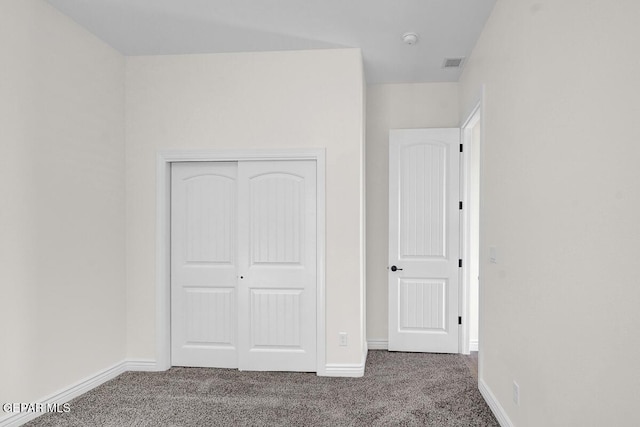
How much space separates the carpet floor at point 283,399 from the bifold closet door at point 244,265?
8.2 inches

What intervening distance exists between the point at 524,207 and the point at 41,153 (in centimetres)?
309

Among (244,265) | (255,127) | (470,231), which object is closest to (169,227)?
(244,265)

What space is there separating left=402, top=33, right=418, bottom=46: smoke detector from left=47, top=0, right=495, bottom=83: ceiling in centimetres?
4

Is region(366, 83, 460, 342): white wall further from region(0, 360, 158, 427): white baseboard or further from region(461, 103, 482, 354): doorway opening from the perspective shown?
region(0, 360, 158, 427): white baseboard

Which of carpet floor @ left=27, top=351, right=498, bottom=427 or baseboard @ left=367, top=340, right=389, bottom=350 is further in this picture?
baseboard @ left=367, top=340, right=389, bottom=350

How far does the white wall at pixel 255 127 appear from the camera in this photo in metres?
3.60

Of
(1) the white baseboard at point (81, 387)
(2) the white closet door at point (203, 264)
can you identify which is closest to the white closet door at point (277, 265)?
(2) the white closet door at point (203, 264)

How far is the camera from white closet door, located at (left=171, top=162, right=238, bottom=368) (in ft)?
12.4

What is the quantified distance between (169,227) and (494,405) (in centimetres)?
300

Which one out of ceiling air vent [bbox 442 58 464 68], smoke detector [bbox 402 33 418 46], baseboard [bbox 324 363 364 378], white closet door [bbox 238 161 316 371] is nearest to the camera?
smoke detector [bbox 402 33 418 46]

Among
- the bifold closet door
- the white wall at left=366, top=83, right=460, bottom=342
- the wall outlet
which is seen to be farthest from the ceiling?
the wall outlet

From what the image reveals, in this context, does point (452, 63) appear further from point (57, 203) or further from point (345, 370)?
point (57, 203)

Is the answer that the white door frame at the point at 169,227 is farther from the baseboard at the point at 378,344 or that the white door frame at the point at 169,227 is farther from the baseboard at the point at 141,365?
the baseboard at the point at 378,344

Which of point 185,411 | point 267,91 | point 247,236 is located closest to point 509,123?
point 267,91
